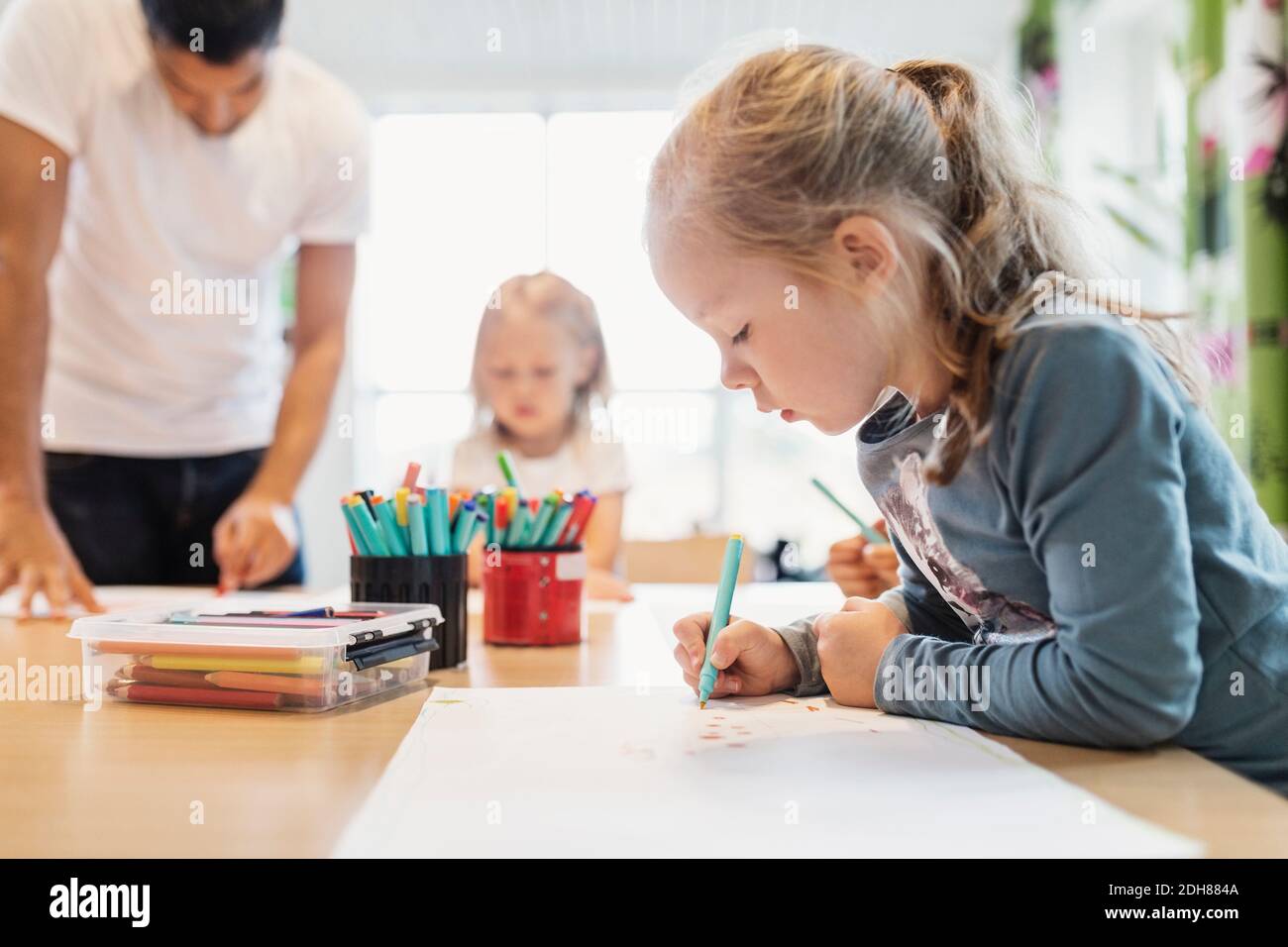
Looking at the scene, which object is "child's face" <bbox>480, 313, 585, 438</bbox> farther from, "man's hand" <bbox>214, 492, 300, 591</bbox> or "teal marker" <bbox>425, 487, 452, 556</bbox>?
"teal marker" <bbox>425, 487, 452, 556</bbox>

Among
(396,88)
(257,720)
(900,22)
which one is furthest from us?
(396,88)

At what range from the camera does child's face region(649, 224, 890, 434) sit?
0.70m

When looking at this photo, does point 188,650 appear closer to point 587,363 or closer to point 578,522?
point 578,522

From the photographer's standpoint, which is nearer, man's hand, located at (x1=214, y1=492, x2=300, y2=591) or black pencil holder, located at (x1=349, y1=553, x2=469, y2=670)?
black pencil holder, located at (x1=349, y1=553, x2=469, y2=670)

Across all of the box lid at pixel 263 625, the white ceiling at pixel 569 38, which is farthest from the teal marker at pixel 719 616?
the white ceiling at pixel 569 38

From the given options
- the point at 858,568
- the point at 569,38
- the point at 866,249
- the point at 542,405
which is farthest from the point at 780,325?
the point at 569,38

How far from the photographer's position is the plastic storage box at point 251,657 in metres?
0.71

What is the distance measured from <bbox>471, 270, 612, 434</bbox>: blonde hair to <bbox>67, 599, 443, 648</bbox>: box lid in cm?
116

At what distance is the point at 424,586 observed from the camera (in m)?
0.90

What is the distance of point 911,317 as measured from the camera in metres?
0.69

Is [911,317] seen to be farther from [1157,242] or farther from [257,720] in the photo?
→ [1157,242]

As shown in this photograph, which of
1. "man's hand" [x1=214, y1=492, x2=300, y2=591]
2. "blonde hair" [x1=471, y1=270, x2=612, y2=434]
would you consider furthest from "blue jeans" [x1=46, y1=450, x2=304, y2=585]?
"blonde hair" [x1=471, y1=270, x2=612, y2=434]
